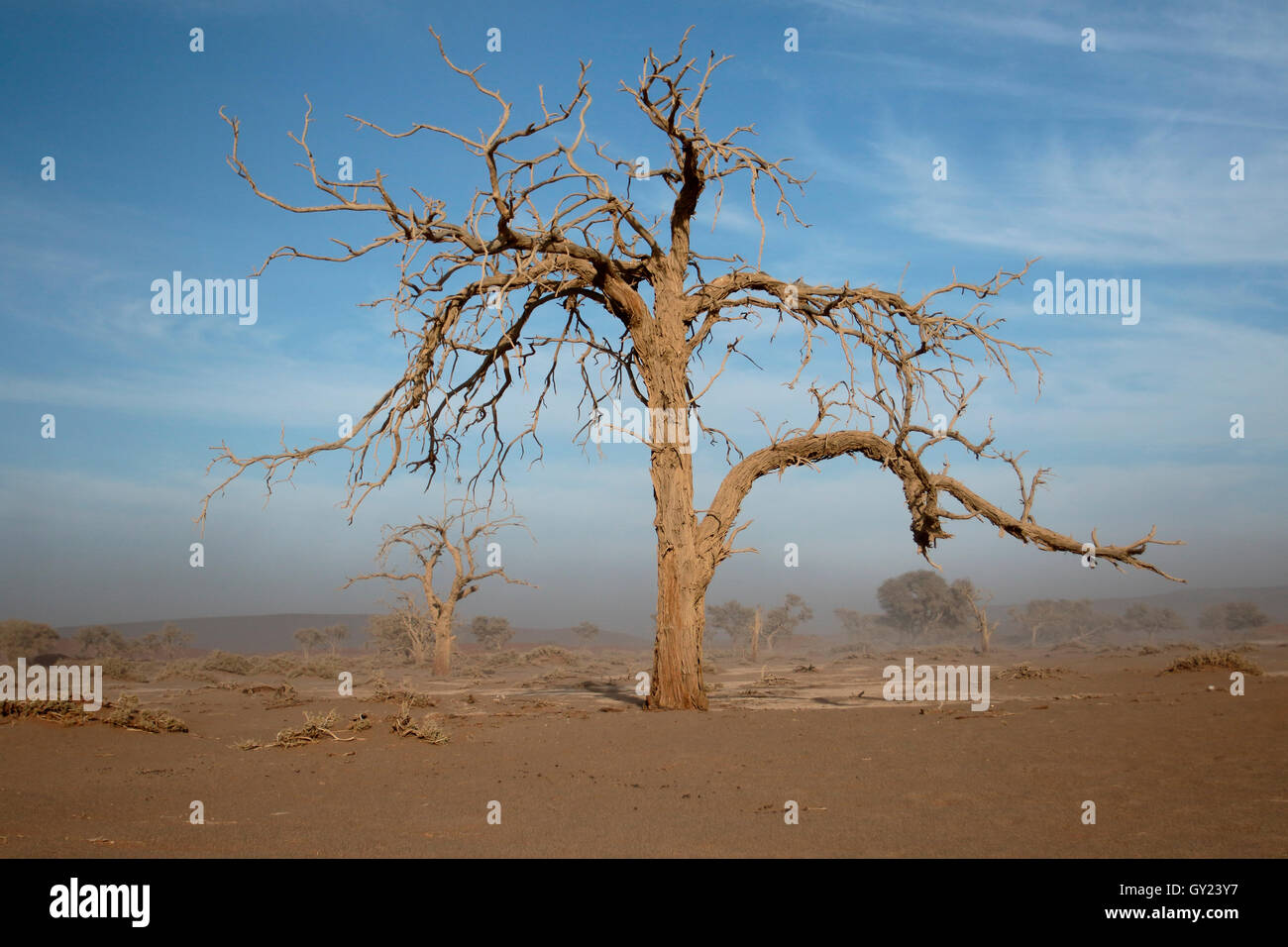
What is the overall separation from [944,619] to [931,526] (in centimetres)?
5546

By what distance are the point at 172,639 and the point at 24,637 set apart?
10363 mm

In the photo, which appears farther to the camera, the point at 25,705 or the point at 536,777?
the point at 25,705

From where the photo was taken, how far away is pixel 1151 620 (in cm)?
7044

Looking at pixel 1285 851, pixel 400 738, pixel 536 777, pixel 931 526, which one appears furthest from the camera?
pixel 931 526

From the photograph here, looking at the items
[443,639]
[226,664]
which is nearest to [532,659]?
[443,639]

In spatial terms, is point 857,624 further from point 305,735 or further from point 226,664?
point 305,735

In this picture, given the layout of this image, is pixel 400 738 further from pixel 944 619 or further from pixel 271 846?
pixel 944 619

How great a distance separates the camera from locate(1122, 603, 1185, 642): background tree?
229 feet

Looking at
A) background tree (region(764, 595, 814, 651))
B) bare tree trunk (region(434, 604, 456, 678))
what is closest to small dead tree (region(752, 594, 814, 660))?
background tree (region(764, 595, 814, 651))

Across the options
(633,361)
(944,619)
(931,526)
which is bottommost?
(944,619)

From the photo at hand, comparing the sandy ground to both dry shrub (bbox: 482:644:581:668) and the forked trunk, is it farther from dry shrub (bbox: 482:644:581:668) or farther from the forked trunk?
dry shrub (bbox: 482:644:581:668)

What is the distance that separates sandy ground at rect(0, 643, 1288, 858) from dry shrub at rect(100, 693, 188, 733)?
Result: 15 centimetres
